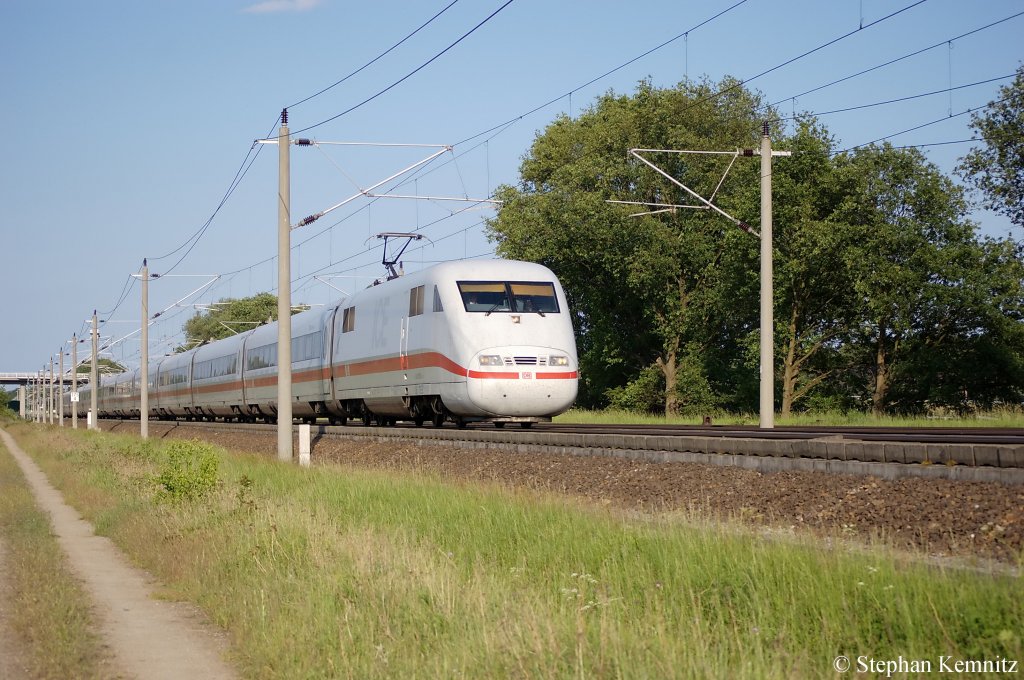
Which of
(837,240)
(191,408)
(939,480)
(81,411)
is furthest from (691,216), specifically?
(81,411)

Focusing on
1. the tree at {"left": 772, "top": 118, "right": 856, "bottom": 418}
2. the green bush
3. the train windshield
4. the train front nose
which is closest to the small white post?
the train front nose

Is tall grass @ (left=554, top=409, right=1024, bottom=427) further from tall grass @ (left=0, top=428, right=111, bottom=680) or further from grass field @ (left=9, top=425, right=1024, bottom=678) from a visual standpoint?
tall grass @ (left=0, top=428, right=111, bottom=680)

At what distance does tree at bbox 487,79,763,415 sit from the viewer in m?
49.2

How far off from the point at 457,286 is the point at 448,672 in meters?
19.0

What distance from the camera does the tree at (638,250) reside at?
49156 mm

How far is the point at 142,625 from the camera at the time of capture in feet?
31.0

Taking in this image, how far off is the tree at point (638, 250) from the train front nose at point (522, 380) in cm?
1981

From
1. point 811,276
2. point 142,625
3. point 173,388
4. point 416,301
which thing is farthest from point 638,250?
point 142,625

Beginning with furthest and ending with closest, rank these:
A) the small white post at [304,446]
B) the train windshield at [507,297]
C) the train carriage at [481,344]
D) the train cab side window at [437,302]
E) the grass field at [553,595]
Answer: the train cab side window at [437,302] < the train windshield at [507,297] < the train carriage at [481,344] < the small white post at [304,446] < the grass field at [553,595]

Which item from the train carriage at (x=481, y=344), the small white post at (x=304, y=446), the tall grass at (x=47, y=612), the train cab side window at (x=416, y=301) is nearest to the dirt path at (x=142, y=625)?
the tall grass at (x=47, y=612)

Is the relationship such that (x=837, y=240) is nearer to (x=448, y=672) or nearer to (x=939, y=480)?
(x=939, y=480)

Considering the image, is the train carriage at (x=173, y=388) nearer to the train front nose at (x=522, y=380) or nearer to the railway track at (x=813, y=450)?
the train front nose at (x=522, y=380)

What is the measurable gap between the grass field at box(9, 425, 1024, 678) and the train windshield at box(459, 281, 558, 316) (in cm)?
1117

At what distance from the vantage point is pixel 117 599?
10.8 m
